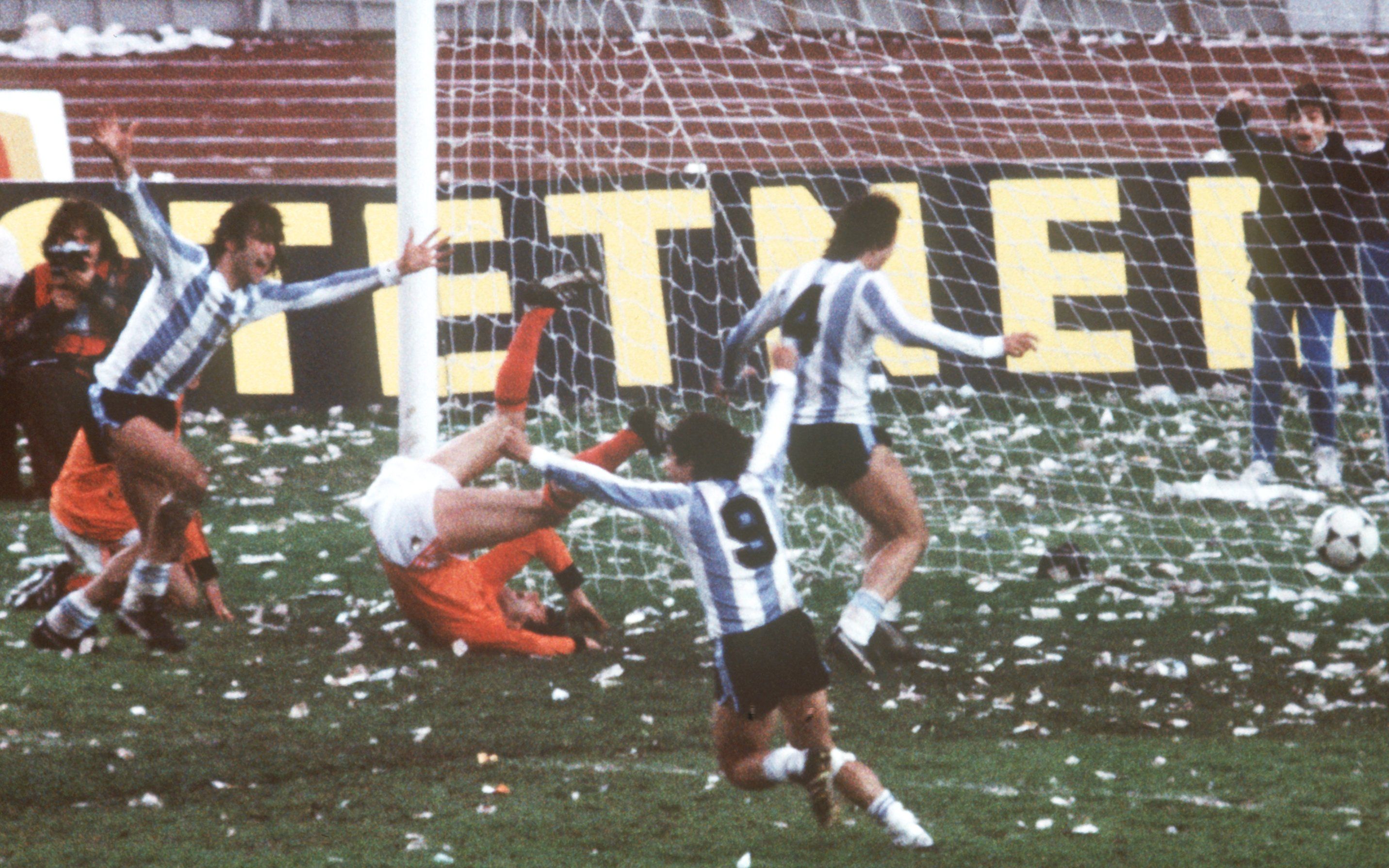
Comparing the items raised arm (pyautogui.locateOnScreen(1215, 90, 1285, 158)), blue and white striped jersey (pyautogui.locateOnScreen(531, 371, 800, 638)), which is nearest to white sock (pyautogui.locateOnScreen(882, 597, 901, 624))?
blue and white striped jersey (pyautogui.locateOnScreen(531, 371, 800, 638))

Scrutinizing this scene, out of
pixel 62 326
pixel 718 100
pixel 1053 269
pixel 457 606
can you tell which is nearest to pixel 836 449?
pixel 457 606

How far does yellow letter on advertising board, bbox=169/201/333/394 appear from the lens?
10117mm

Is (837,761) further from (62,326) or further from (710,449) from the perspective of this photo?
(62,326)

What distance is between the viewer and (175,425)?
18.0 feet

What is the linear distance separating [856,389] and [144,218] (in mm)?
2262

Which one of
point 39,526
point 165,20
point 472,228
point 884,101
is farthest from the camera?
point 165,20

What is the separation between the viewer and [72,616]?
5387 mm

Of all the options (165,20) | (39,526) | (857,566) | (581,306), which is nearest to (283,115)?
(165,20)

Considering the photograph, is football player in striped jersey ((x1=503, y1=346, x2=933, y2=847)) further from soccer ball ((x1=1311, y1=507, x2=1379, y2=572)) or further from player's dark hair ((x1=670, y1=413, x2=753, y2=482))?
soccer ball ((x1=1311, y1=507, x2=1379, y2=572))

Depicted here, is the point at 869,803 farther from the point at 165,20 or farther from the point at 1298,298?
the point at 165,20

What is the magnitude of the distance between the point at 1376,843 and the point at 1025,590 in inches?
108

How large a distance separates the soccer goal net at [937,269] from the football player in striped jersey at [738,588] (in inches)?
110

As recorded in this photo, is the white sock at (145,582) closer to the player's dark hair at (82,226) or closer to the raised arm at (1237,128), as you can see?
the player's dark hair at (82,226)

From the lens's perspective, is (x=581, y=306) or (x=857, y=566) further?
(x=581, y=306)
